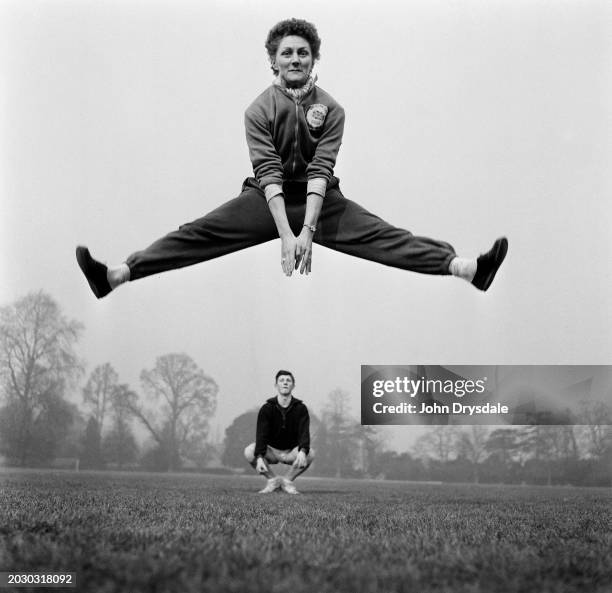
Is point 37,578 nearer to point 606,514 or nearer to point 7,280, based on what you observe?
point 606,514

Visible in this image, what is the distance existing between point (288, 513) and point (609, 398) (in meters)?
3.17

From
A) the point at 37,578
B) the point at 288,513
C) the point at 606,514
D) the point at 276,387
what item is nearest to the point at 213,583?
the point at 37,578

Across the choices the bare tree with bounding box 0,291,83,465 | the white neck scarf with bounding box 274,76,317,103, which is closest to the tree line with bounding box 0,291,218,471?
the bare tree with bounding box 0,291,83,465

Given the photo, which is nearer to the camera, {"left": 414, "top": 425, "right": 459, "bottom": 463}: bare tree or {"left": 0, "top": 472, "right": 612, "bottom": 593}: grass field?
{"left": 0, "top": 472, "right": 612, "bottom": 593}: grass field

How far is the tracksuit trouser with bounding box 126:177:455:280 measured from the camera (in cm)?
348

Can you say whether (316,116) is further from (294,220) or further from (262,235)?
(262,235)

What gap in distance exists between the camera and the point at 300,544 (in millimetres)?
2289

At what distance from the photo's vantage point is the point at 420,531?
2713 millimetres

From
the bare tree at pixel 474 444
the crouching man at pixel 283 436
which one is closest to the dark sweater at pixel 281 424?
the crouching man at pixel 283 436

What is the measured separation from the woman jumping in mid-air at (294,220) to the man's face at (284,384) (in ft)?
6.26

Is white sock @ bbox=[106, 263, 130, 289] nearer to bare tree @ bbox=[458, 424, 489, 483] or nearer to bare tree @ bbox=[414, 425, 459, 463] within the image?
bare tree @ bbox=[414, 425, 459, 463]

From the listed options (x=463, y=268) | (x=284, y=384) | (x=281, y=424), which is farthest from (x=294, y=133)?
(x=281, y=424)

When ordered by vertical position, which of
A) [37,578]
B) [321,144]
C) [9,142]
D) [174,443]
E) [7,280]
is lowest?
[37,578]

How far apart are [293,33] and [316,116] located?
0.58 metres
